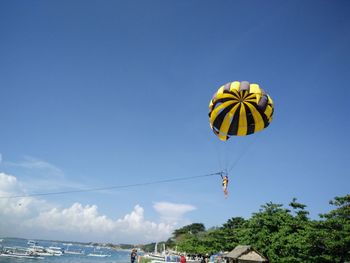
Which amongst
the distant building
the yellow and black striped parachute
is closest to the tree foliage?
the distant building

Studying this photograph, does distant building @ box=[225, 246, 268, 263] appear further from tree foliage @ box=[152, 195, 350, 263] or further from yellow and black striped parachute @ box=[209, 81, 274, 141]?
yellow and black striped parachute @ box=[209, 81, 274, 141]

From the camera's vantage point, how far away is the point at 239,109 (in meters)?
15.3

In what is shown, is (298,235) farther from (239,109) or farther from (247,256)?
(239,109)

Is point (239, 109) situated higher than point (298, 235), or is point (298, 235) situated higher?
point (239, 109)

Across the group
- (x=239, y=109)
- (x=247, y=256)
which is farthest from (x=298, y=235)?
(x=239, y=109)

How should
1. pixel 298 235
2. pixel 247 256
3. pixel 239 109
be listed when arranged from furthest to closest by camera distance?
pixel 247 256, pixel 298 235, pixel 239 109

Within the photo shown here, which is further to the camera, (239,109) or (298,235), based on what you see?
(298,235)

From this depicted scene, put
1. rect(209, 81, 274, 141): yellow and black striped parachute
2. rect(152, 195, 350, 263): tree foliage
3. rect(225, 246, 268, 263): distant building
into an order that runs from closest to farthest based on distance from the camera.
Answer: rect(209, 81, 274, 141): yellow and black striped parachute
rect(152, 195, 350, 263): tree foliage
rect(225, 246, 268, 263): distant building

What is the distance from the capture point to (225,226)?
2138 inches

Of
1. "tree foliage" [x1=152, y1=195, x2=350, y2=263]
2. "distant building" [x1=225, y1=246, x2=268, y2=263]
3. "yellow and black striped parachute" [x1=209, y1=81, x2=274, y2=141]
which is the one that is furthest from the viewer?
"distant building" [x1=225, y1=246, x2=268, y2=263]

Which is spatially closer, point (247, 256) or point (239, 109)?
point (239, 109)

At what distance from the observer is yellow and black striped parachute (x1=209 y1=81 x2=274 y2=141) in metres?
14.5

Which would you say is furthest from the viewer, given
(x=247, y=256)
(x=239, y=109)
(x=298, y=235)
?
(x=247, y=256)

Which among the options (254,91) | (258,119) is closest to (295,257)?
(258,119)
